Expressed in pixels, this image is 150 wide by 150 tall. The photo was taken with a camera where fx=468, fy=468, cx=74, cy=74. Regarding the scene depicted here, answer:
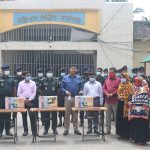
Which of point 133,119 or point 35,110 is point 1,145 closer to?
point 35,110

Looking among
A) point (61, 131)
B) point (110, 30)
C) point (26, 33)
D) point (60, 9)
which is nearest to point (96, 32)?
point (110, 30)

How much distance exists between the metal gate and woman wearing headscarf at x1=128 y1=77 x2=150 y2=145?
559 inches

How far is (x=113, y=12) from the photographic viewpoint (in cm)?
2512

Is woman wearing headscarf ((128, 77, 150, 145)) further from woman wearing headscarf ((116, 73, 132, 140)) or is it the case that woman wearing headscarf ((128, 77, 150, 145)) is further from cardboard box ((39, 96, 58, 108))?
cardboard box ((39, 96, 58, 108))

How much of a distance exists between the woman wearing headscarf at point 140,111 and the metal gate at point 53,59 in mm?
14196

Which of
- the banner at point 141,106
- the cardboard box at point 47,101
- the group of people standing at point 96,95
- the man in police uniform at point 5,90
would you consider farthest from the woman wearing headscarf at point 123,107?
the man in police uniform at point 5,90

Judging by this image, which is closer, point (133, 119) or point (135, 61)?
point (133, 119)

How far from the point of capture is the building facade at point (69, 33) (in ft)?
82.1

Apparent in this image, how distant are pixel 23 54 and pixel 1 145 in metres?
14.8

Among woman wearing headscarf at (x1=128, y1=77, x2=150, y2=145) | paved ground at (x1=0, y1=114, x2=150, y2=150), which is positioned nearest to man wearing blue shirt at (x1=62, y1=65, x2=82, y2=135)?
paved ground at (x1=0, y1=114, x2=150, y2=150)

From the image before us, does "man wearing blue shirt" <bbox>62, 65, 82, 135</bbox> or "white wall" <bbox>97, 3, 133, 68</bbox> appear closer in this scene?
"man wearing blue shirt" <bbox>62, 65, 82, 135</bbox>

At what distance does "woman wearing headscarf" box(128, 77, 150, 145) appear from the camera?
1114 cm

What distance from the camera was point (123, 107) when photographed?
469 inches

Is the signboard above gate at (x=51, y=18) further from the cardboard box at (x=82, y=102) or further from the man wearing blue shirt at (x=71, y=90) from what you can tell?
the cardboard box at (x=82, y=102)
